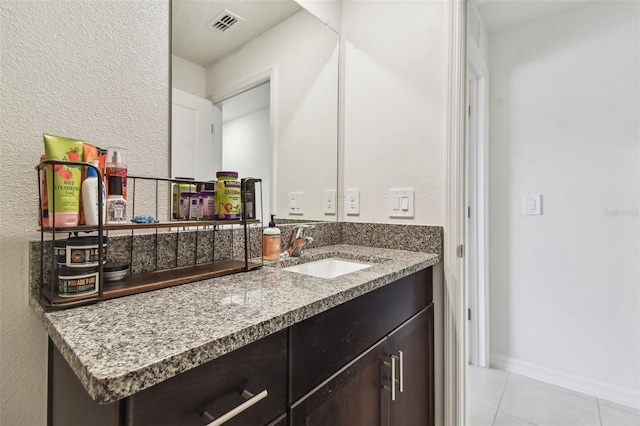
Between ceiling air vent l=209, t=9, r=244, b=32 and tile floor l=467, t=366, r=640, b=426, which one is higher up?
ceiling air vent l=209, t=9, r=244, b=32

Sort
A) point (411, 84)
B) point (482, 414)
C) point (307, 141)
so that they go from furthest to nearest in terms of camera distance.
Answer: point (482, 414) < point (307, 141) < point (411, 84)

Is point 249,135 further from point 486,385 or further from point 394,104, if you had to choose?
point 486,385

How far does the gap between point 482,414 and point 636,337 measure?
37.7 inches

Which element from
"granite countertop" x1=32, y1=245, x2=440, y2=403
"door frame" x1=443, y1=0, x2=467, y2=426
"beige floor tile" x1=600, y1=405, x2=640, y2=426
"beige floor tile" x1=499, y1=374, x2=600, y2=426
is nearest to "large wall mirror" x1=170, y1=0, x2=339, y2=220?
"granite countertop" x1=32, y1=245, x2=440, y2=403

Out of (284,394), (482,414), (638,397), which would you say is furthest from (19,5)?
(638,397)

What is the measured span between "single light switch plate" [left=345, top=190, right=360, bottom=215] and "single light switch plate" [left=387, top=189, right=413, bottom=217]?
17 cm

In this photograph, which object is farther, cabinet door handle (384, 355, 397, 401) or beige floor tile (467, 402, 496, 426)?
beige floor tile (467, 402, 496, 426)

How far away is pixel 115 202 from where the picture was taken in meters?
0.70

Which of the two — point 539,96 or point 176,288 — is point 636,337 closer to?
point 539,96

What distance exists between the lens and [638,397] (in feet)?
5.59

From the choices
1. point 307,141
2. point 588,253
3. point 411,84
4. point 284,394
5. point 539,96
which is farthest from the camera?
point 539,96

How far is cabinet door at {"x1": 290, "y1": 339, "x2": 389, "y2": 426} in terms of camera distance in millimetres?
669

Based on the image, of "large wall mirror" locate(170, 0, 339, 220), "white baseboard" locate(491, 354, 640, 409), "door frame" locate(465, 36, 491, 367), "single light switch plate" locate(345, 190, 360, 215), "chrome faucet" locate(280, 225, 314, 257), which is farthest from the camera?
"door frame" locate(465, 36, 491, 367)

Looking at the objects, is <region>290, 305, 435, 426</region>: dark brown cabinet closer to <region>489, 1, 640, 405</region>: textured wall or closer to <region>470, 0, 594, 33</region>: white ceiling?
<region>489, 1, 640, 405</region>: textured wall
